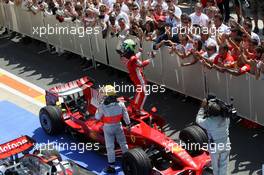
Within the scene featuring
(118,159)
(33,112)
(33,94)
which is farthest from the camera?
(33,94)

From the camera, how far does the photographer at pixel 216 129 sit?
827 cm

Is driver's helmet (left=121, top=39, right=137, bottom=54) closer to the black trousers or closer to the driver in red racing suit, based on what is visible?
the driver in red racing suit

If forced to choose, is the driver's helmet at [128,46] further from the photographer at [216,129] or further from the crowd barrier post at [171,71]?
the photographer at [216,129]

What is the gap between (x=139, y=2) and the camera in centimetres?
1582

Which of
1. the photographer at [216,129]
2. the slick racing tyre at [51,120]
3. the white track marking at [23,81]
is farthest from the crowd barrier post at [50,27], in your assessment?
the photographer at [216,129]

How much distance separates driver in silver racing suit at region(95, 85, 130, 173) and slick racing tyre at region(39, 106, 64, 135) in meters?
1.62

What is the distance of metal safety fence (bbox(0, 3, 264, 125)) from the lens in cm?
1084

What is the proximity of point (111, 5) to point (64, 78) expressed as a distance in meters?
2.56

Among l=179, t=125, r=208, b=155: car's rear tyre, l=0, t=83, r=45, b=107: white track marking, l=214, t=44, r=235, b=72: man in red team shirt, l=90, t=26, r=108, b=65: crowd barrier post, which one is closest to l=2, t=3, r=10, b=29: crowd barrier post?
l=0, t=83, r=45, b=107: white track marking

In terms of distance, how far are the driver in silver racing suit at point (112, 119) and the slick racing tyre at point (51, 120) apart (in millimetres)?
1620

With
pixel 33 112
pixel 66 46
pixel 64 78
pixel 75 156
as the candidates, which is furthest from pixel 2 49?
pixel 75 156

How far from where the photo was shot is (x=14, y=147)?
9.54 metres

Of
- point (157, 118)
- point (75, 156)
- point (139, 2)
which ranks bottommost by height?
point (75, 156)

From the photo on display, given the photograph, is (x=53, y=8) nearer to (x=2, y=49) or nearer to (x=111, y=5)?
(x=111, y=5)
